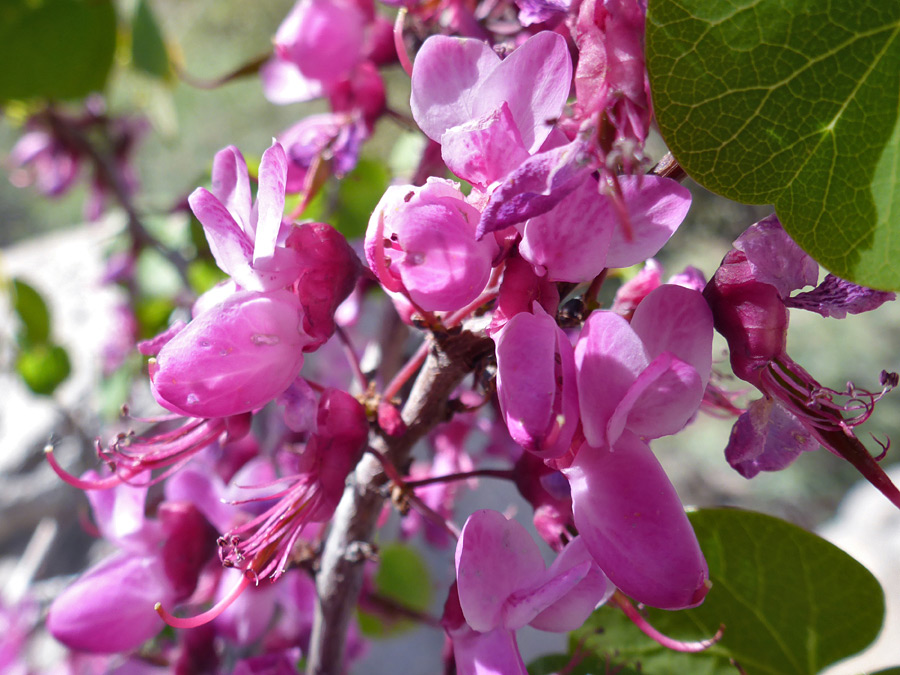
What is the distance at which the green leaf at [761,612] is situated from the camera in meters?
0.50

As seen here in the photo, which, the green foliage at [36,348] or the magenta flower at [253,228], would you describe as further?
the green foliage at [36,348]

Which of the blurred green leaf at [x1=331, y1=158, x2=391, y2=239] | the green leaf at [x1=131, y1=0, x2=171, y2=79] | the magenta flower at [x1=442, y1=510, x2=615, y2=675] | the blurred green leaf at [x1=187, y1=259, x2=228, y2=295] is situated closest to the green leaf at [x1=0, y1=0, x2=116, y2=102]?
the green leaf at [x1=131, y1=0, x2=171, y2=79]

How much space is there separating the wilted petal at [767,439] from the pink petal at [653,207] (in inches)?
4.4

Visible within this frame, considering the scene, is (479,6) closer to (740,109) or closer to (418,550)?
(740,109)

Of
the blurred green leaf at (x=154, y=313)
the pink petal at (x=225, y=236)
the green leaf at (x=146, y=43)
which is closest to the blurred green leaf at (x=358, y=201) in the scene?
the green leaf at (x=146, y=43)

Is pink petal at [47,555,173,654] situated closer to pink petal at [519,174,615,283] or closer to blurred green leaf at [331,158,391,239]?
pink petal at [519,174,615,283]

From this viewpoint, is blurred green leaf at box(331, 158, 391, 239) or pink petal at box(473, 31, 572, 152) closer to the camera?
pink petal at box(473, 31, 572, 152)

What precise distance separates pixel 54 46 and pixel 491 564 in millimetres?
982

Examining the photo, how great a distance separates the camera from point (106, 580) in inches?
20.2

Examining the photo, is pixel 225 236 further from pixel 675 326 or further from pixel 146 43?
pixel 146 43

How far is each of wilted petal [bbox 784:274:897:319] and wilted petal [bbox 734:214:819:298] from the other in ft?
0.04

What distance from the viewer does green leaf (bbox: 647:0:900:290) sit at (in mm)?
310

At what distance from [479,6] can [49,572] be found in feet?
6.65

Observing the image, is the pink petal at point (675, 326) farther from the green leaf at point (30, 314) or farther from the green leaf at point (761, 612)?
the green leaf at point (30, 314)
